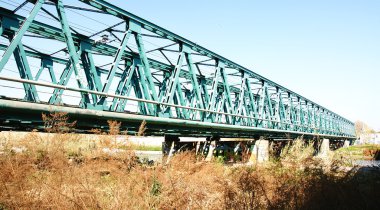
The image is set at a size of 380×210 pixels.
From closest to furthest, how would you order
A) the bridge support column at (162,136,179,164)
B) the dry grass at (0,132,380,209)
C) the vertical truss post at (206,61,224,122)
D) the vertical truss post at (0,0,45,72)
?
the dry grass at (0,132,380,209) < the vertical truss post at (0,0,45,72) < the vertical truss post at (206,61,224,122) < the bridge support column at (162,136,179,164)

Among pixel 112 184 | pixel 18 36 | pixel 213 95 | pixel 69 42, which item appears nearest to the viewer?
pixel 112 184

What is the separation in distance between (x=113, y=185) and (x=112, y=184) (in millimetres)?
77

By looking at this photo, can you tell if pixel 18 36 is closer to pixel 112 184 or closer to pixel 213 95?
pixel 112 184

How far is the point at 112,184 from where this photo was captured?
15.8ft

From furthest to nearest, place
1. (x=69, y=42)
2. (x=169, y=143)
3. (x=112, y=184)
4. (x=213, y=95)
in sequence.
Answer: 1. (x=169, y=143)
2. (x=213, y=95)
3. (x=69, y=42)
4. (x=112, y=184)

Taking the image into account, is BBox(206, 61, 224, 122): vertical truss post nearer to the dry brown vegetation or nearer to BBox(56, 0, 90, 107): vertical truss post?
BBox(56, 0, 90, 107): vertical truss post

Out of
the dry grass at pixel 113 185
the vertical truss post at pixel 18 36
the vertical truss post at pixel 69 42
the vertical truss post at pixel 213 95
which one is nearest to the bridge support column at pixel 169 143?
the vertical truss post at pixel 213 95

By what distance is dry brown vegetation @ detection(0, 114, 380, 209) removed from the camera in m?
4.10

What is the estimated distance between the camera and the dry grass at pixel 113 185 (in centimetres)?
410

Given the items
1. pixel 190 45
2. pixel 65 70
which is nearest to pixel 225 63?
pixel 190 45

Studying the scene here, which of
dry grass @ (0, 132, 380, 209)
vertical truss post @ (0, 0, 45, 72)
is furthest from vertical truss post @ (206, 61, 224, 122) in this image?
vertical truss post @ (0, 0, 45, 72)

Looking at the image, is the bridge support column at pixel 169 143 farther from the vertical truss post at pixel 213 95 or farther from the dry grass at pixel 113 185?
the dry grass at pixel 113 185

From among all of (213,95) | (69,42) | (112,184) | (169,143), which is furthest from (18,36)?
(169,143)

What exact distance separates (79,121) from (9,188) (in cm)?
523
